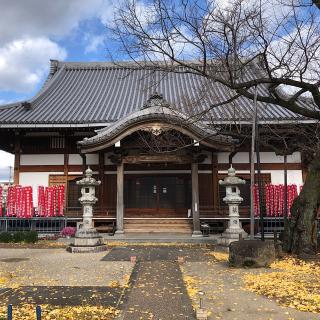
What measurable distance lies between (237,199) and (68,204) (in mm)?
8685

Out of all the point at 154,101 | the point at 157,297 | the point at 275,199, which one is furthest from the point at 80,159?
the point at 157,297

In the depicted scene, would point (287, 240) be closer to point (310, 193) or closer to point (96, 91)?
point (310, 193)

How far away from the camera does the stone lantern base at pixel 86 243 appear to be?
1344 cm

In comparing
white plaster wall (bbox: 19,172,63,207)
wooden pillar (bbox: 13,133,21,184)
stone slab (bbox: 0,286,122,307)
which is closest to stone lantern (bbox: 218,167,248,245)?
stone slab (bbox: 0,286,122,307)

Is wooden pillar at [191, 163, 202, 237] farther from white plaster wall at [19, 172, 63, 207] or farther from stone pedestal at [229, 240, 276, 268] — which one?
white plaster wall at [19, 172, 63, 207]

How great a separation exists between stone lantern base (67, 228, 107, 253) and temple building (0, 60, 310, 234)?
Answer: 303 cm

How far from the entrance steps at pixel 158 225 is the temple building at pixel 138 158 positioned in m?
0.05

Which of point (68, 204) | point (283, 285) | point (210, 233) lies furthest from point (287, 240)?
point (68, 204)

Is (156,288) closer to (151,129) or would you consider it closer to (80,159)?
(151,129)

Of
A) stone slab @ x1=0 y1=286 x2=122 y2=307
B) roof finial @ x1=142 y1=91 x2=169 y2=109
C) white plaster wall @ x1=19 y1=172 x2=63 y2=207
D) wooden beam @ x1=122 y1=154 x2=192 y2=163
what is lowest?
stone slab @ x1=0 y1=286 x2=122 y2=307

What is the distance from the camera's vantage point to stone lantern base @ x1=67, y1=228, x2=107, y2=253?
13438 millimetres

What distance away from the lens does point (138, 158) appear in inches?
696

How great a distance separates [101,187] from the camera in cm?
1873

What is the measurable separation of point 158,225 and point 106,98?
827 centimetres
